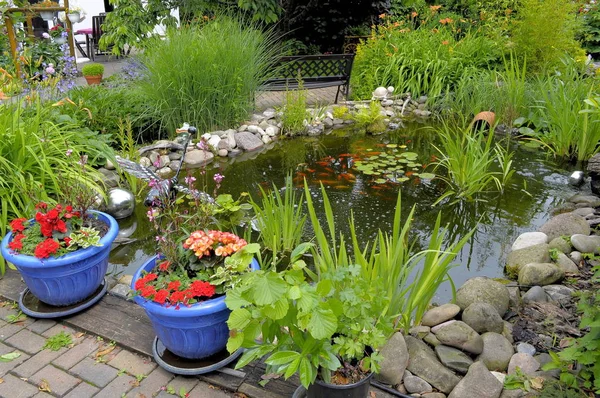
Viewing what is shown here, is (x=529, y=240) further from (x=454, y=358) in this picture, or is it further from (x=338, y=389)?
(x=338, y=389)

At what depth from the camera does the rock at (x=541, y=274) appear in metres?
3.04

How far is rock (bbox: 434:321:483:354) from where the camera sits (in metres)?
2.43

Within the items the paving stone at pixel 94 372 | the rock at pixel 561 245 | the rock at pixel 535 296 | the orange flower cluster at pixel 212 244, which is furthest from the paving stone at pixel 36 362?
the rock at pixel 561 245

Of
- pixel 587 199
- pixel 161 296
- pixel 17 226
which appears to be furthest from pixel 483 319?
pixel 17 226

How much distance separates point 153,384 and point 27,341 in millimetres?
775

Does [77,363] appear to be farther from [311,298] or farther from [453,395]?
[453,395]

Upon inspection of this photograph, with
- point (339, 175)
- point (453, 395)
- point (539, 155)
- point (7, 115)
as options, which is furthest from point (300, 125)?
point (453, 395)

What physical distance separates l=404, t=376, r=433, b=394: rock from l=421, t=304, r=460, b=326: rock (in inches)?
18.6

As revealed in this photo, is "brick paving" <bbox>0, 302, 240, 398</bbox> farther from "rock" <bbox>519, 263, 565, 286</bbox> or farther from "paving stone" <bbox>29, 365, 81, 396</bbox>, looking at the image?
"rock" <bbox>519, 263, 565, 286</bbox>

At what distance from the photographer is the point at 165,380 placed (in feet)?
7.41

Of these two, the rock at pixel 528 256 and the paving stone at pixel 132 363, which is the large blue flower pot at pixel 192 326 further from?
the rock at pixel 528 256

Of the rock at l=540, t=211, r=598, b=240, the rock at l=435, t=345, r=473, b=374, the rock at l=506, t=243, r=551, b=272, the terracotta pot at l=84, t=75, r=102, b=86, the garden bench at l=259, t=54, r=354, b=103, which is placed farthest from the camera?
the terracotta pot at l=84, t=75, r=102, b=86

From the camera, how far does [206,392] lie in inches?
86.4

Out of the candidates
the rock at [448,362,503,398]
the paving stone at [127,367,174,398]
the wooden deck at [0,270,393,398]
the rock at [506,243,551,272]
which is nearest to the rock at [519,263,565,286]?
the rock at [506,243,551,272]
